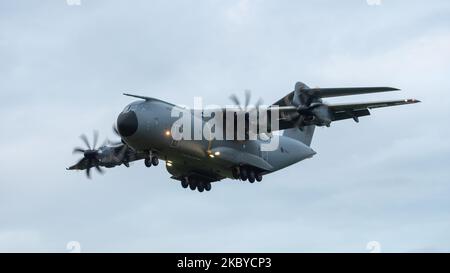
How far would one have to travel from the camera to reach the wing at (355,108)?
4988 cm

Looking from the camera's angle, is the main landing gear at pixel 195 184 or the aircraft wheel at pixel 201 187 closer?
the main landing gear at pixel 195 184

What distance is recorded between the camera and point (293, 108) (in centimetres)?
5128

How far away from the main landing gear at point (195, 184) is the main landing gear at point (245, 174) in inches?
100

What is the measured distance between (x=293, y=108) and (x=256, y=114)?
2.24 metres

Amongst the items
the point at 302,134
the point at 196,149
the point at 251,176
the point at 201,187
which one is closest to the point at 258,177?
the point at 251,176

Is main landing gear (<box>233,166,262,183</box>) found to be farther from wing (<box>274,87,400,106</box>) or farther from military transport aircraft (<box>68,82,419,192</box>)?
wing (<box>274,87,400,106</box>)

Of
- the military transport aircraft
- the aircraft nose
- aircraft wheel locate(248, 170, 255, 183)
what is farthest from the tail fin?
the aircraft nose

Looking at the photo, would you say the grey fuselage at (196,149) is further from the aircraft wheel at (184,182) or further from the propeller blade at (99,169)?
the propeller blade at (99,169)

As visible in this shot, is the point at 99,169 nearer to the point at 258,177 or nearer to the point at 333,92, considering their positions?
the point at 258,177

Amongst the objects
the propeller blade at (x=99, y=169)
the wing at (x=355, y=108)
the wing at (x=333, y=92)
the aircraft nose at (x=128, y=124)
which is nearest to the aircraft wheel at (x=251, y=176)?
the wing at (x=333, y=92)

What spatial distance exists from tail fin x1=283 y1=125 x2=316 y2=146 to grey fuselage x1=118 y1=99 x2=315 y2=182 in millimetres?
742
